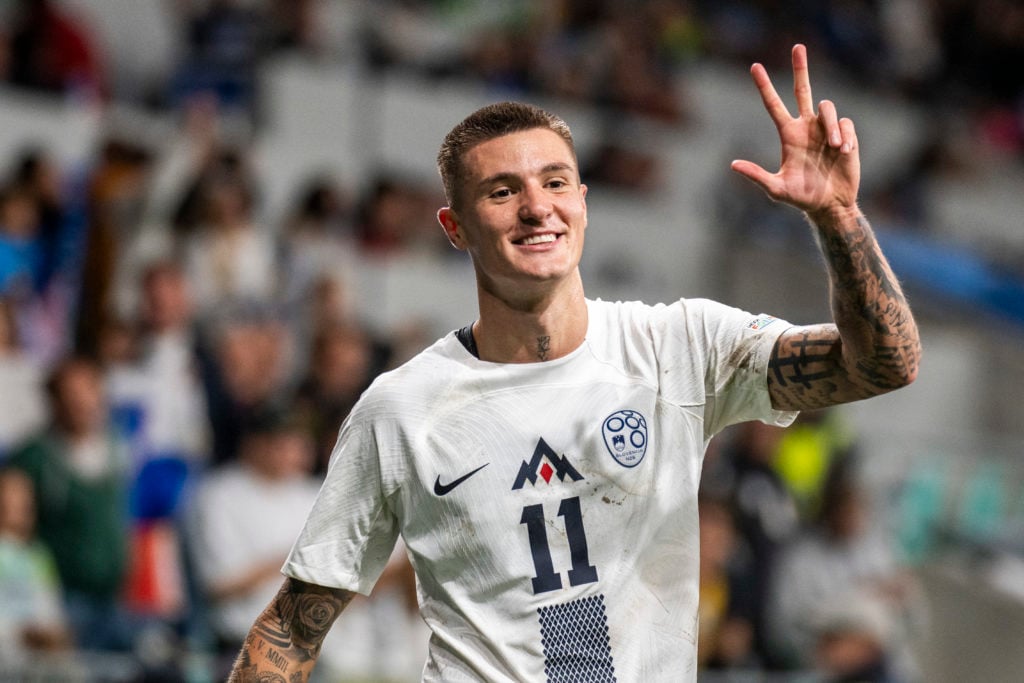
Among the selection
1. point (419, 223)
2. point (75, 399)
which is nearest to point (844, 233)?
point (75, 399)

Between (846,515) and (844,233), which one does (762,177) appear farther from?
(846,515)

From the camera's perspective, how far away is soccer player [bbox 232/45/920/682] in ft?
11.3

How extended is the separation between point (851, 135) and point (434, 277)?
320 inches

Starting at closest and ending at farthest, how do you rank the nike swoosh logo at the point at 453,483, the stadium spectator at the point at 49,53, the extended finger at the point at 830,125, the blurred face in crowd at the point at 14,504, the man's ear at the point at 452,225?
1. the extended finger at the point at 830,125
2. the nike swoosh logo at the point at 453,483
3. the man's ear at the point at 452,225
4. the blurred face in crowd at the point at 14,504
5. the stadium spectator at the point at 49,53

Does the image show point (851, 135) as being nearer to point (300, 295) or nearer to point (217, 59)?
point (300, 295)

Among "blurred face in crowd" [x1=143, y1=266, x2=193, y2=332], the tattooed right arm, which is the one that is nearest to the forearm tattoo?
the tattooed right arm

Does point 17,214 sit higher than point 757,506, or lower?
higher

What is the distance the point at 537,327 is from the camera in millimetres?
3635

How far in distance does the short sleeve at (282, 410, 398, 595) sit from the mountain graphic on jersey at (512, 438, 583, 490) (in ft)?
1.17

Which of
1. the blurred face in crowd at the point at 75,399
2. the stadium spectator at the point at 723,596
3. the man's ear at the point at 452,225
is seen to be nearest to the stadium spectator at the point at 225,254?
the blurred face in crowd at the point at 75,399

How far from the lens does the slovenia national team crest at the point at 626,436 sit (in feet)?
11.5

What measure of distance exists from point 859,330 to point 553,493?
31.7 inches

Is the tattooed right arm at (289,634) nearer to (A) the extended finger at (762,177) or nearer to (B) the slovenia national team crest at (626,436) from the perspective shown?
(B) the slovenia national team crest at (626,436)

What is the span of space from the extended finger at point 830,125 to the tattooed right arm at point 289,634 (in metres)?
1.60
